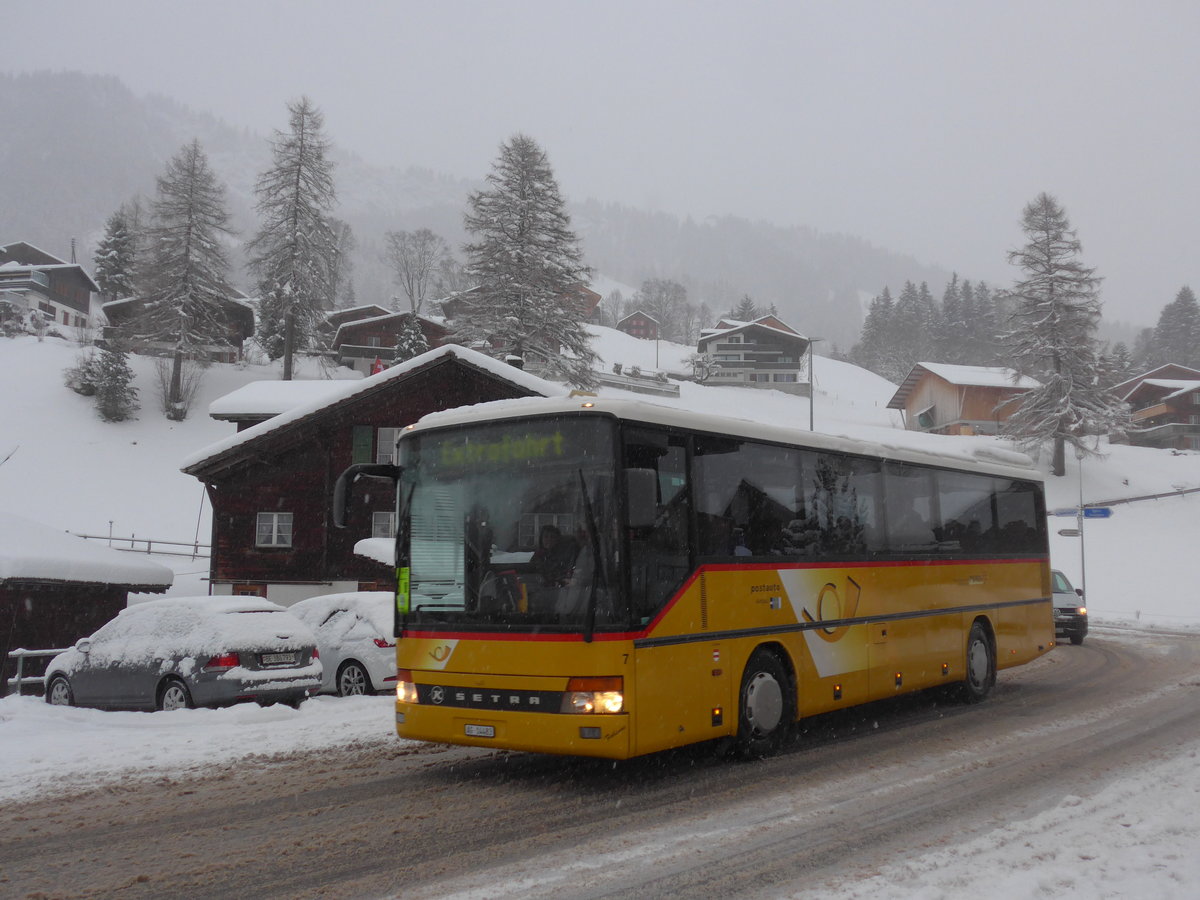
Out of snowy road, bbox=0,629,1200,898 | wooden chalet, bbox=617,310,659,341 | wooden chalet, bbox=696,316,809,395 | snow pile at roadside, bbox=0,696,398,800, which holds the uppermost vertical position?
wooden chalet, bbox=617,310,659,341

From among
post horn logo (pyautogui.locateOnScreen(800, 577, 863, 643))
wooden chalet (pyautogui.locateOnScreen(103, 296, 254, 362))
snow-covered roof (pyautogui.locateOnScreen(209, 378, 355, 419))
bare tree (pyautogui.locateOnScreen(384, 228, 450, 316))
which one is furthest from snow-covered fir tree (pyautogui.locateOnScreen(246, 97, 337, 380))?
post horn logo (pyautogui.locateOnScreen(800, 577, 863, 643))

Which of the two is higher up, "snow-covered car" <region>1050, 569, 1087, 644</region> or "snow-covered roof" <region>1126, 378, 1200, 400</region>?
"snow-covered roof" <region>1126, 378, 1200, 400</region>

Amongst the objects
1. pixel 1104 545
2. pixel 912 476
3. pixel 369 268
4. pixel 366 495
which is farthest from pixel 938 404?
pixel 369 268

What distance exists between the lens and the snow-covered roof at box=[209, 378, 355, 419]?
3494 centimetres

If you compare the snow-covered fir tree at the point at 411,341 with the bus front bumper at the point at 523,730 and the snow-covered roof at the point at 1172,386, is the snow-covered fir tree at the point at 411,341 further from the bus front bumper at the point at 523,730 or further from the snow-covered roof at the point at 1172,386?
the bus front bumper at the point at 523,730

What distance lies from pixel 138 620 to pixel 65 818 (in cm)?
652

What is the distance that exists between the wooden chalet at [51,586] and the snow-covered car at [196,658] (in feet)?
26.2

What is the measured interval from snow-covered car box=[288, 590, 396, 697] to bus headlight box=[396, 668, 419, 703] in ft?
18.6

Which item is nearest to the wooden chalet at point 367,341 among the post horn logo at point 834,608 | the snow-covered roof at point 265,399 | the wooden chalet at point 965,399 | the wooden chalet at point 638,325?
the snow-covered roof at point 265,399

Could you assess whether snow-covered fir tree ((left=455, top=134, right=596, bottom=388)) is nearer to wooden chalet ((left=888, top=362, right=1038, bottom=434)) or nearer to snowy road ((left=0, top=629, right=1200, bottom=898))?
snowy road ((left=0, top=629, right=1200, bottom=898))

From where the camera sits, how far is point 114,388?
54.2m

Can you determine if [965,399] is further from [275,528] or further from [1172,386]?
[275,528]

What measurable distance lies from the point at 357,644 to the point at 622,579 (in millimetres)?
8304

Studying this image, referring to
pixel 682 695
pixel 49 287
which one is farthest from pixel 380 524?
pixel 49 287
